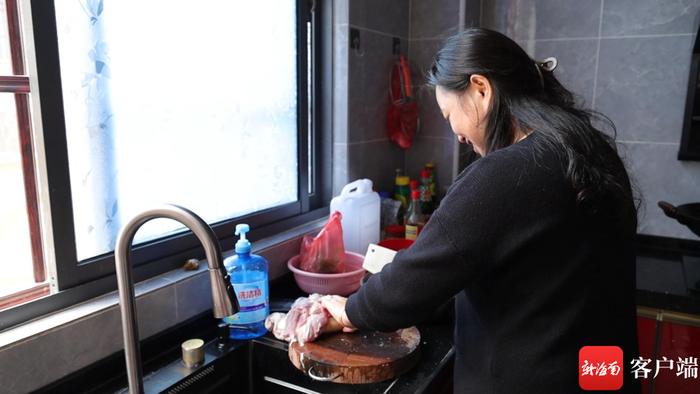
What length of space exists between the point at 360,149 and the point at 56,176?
3.56 feet

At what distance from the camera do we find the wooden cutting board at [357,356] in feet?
3.36

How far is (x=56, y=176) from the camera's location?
0.96 metres

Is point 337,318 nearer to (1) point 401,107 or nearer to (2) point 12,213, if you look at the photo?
(2) point 12,213

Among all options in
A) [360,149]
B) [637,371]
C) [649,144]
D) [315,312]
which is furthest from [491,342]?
[649,144]

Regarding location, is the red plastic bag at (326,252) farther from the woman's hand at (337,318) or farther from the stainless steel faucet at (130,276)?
the stainless steel faucet at (130,276)

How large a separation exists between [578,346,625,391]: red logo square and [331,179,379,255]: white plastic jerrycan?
3.14 ft

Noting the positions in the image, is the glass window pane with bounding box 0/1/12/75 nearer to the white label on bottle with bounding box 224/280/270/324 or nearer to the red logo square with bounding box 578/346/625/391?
the white label on bottle with bounding box 224/280/270/324

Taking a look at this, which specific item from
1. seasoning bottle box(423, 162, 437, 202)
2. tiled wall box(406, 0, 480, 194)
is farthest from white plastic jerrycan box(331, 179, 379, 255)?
tiled wall box(406, 0, 480, 194)

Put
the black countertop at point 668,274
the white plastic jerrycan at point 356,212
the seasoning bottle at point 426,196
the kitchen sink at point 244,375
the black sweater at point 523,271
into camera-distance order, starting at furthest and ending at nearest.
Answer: the seasoning bottle at point 426,196 < the white plastic jerrycan at point 356,212 < the black countertop at point 668,274 < the kitchen sink at point 244,375 < the black sweater at point 523,271

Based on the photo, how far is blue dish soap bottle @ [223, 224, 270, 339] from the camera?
1193 mm

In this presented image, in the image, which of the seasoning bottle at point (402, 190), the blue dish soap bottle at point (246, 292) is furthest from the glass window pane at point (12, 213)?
the seasoning bottle at point (402, 190)

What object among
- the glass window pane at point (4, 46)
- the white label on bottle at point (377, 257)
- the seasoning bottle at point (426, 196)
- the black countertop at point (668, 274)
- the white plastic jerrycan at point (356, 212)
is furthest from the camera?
the seasoning bottle at point (426, 196)

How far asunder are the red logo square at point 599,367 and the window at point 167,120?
2.89 ft

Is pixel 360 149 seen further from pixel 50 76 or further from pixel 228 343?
pixel 50 76
